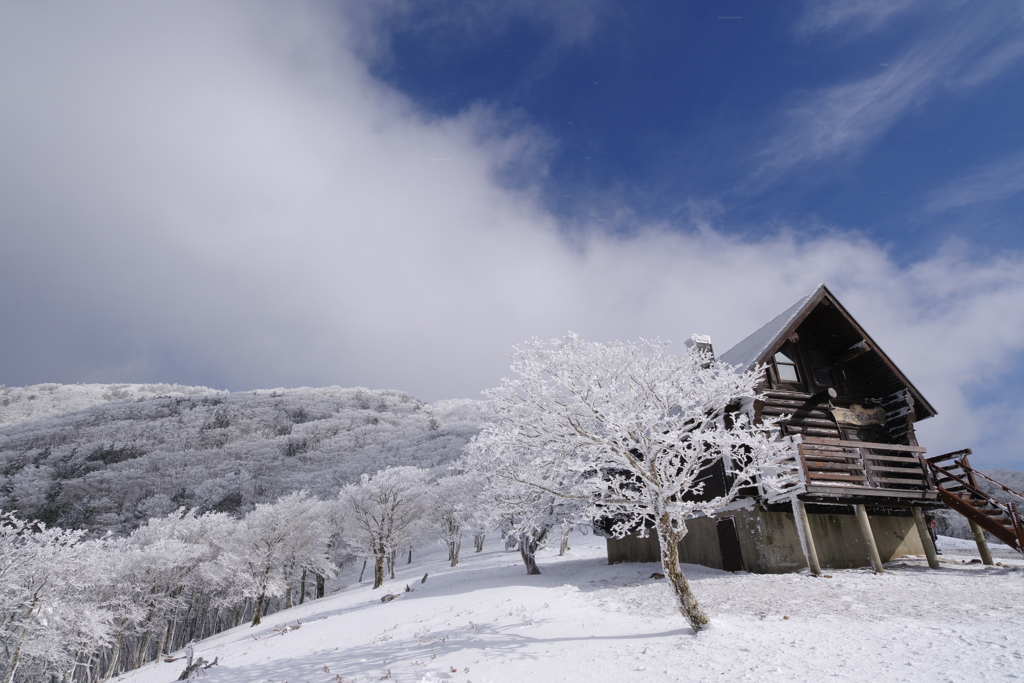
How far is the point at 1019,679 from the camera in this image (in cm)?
675

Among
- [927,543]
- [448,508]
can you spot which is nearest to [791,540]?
[927,543]

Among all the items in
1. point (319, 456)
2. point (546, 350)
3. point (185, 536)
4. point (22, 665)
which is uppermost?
point (319, 456)

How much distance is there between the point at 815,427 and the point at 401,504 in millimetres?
36081

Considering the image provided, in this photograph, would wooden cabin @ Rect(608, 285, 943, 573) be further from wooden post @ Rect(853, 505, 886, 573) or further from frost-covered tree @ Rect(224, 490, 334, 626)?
frost-covered tree @ Rect(224, 490, 334, 626)

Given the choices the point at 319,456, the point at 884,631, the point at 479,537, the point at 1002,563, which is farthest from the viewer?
the point at 319,456

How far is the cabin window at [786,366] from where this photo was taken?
774 inches

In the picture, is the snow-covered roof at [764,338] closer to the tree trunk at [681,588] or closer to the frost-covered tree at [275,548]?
the tree trunk at [681,588]

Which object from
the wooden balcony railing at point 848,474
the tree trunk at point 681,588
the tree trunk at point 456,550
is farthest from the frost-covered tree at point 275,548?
the wooden balcony railing at point 848,474

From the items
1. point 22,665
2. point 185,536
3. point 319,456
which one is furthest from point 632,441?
point 319,456

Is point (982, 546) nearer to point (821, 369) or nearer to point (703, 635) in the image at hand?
point (821, 369)

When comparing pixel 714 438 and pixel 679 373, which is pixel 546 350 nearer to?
pixel 679 373

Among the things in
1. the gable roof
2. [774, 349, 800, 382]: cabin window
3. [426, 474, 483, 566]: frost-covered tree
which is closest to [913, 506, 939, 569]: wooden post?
the gable roof

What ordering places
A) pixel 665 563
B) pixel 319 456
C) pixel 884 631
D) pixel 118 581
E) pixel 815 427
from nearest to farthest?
pixel 884 631 → pixel 665 563 → pixel 815 427 → pixel 118 581 → pixel 319 456

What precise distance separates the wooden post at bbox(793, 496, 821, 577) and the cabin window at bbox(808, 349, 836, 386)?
646cm
